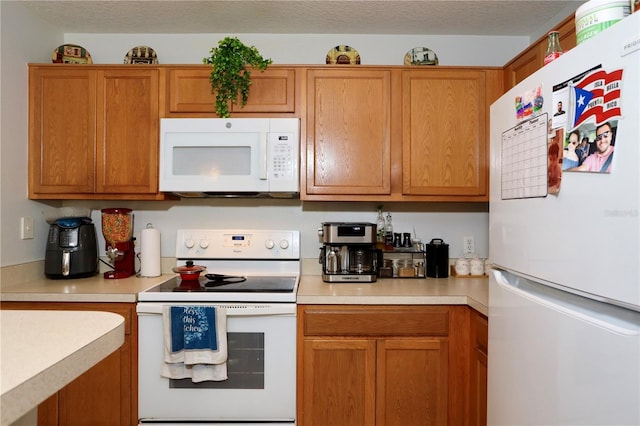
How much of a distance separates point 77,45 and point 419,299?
2.54 m

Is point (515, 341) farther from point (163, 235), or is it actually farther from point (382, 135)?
point (163, 235)

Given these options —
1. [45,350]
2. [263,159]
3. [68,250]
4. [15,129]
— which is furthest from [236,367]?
[15,129]

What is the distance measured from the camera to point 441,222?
8.41 ft

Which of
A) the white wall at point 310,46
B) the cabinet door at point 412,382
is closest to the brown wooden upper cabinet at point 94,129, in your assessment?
the white wall at point 310,46

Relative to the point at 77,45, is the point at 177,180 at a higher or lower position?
lower

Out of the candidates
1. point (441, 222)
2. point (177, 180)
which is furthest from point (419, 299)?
point (177, 180)

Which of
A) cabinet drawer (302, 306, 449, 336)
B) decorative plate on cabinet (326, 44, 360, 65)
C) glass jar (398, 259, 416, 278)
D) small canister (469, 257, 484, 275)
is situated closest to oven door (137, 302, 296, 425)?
cabinet drawer (302, 306, 449, 336)

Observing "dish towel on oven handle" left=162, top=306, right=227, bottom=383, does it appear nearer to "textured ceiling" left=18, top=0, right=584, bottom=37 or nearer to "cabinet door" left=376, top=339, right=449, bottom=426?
"cabinet door" left=376, top=339, right=449, bottom=426

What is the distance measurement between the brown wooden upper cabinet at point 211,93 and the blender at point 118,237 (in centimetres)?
69

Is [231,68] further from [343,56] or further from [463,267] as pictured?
[463,267]

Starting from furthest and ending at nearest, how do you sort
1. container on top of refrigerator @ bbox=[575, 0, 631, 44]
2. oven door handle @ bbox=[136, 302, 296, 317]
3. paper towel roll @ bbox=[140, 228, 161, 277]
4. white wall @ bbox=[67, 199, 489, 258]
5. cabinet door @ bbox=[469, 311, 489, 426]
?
white wall @ bbox=[67, 199, 489, 258], paper towel roll @ bbox=[140, 228, 161, 277], oven door handle @ bbox=[136, 302, 296, 317], cabinet door @ bbox=[469, 311, 489, 426], container on top of refrigerator @ bbox=[575, 0, 631, 44]

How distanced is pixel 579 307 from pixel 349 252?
1.43 meters

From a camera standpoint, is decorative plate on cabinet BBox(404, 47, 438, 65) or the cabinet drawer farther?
decorative plate on cabinet BBox(404, 47, 438, 65)

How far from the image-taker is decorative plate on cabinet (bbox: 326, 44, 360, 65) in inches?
93.7
